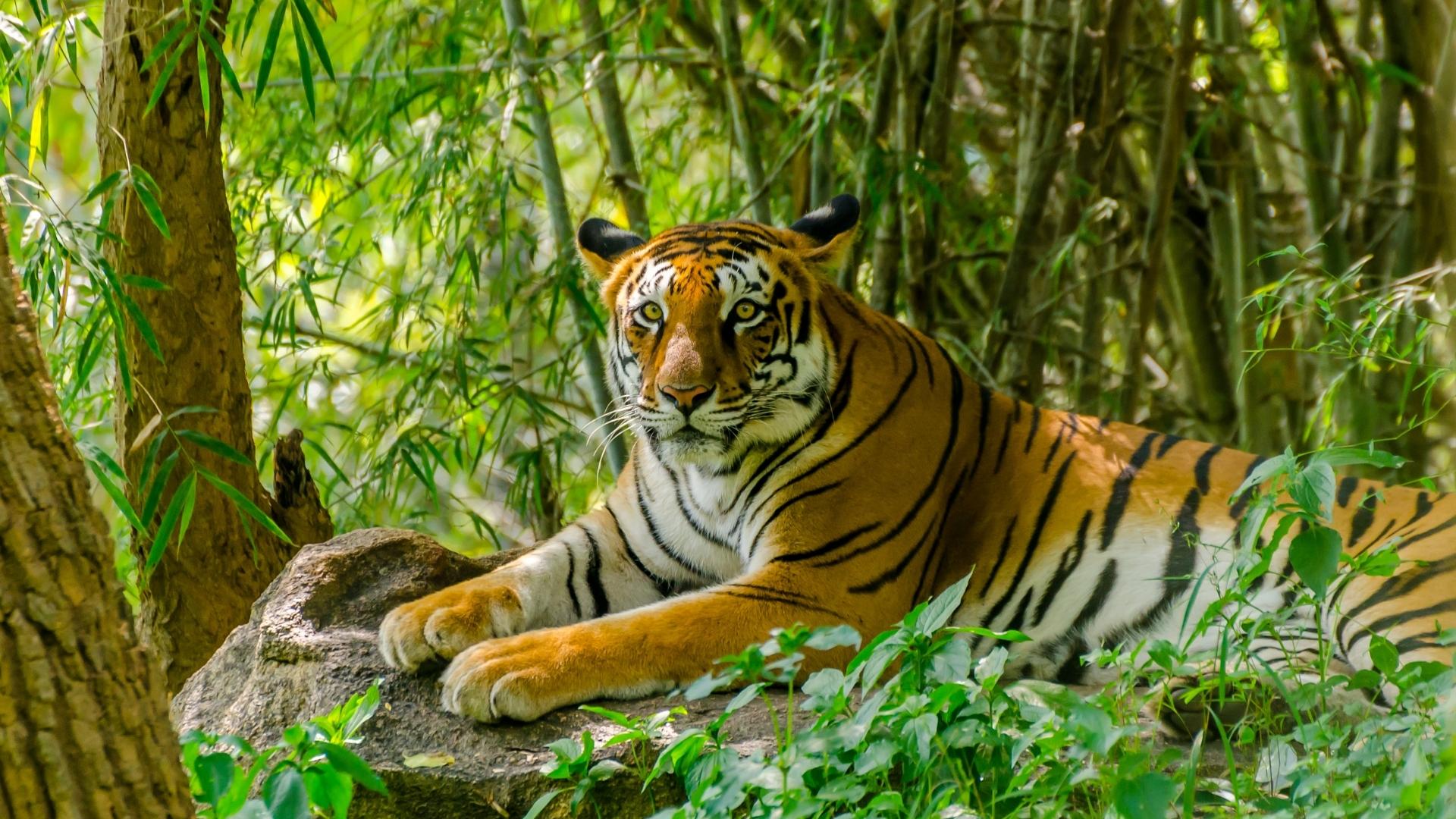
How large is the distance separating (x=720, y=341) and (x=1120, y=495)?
1.07m

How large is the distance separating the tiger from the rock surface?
5.7 inches

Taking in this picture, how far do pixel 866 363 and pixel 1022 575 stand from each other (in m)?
0.65

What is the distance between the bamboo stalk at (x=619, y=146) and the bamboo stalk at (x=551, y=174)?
11.9 inches

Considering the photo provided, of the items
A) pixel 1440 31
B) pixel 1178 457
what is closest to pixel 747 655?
pixel 1178 457

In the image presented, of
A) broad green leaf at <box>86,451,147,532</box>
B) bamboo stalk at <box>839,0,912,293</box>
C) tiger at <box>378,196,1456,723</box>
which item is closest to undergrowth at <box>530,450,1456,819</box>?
tiger at <box>378,196,1456,723</box>

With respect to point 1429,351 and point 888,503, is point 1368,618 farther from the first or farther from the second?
point 1429,351

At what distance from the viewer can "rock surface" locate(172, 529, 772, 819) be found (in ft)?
8.32

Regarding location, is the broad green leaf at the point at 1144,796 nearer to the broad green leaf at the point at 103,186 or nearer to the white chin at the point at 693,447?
the white chin at the point at 693,447

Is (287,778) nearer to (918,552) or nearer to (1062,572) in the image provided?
(918,552)

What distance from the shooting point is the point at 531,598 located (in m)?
3.24

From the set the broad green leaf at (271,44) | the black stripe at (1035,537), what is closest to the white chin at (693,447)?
the black stripe at (1035,537)

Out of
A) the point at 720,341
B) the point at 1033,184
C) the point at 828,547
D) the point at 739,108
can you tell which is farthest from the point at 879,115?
the point at 828,547

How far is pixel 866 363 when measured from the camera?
140 inches

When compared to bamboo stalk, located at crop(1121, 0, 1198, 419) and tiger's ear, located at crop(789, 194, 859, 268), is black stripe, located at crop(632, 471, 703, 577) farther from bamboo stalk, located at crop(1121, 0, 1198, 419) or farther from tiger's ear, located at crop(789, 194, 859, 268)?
bamboo stalk, located at crop(1121, 0, 1198, 419)
